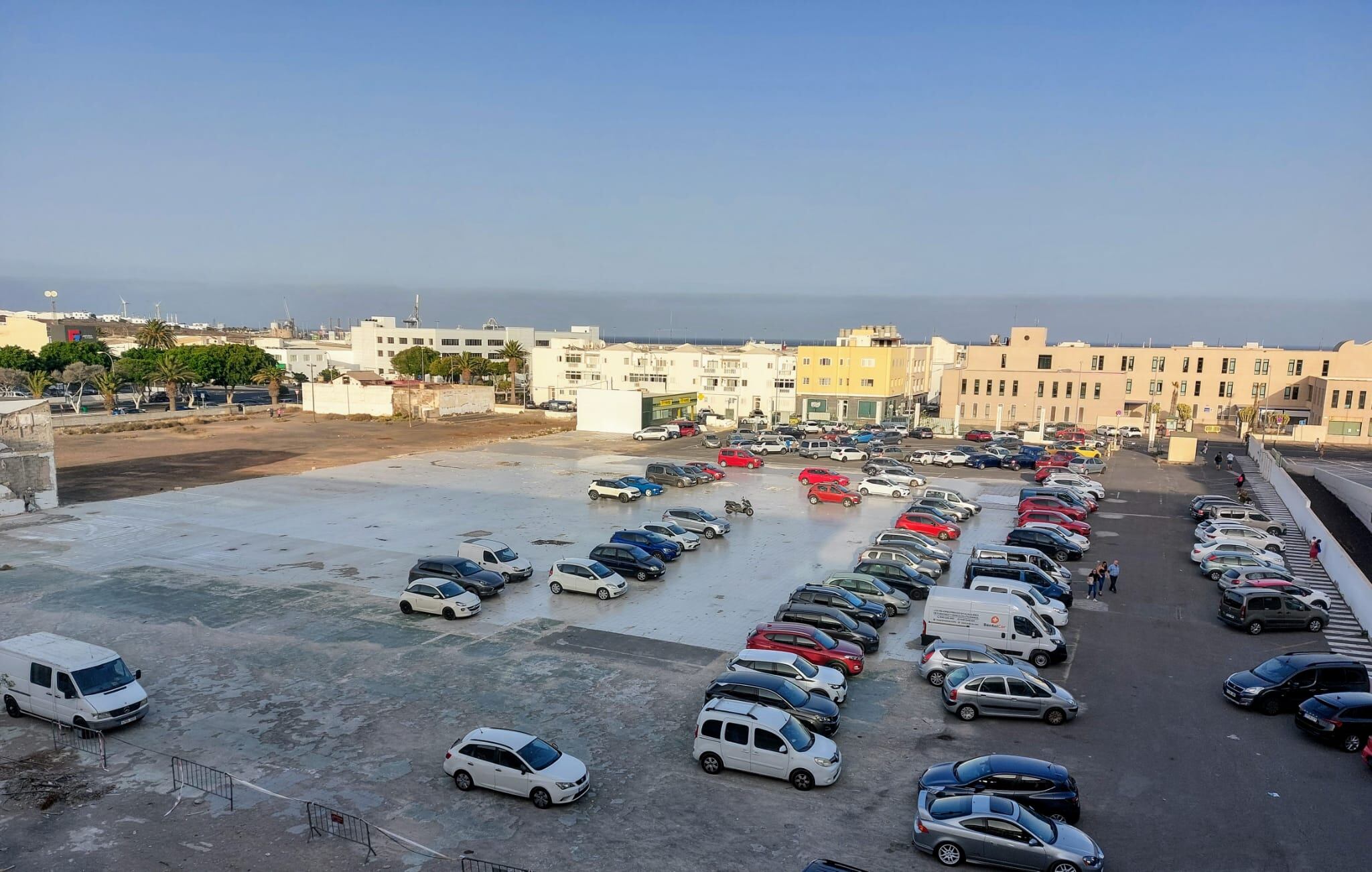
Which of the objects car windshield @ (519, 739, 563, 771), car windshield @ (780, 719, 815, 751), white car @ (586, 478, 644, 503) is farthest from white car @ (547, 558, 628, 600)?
white car @ (586, 478, 644, 503)

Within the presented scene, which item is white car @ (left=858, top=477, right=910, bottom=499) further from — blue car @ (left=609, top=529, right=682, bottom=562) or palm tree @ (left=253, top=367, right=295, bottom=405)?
palm tree @ (left=253, top=367, right=295, bottom=405)

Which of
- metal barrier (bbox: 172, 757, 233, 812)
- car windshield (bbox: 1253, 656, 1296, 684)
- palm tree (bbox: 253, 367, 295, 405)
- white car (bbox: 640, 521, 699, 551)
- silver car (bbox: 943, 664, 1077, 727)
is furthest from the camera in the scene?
palm tree (bbox: 253, 367, 295, 405)

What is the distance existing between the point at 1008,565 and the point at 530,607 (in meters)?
15.6

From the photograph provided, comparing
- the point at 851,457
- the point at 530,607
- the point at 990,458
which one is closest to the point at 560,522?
the point at 530,607

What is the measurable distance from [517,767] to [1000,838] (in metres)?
8.01

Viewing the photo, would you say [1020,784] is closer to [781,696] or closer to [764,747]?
[764,747]

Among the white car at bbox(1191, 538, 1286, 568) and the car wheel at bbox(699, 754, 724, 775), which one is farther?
the white car at bbox(1191, 538, 1286, 568)

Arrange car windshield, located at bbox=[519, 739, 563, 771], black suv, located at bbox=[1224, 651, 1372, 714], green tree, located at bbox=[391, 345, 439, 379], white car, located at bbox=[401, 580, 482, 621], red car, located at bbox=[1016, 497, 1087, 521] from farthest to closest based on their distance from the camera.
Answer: green tree, located at bbox=[391, 345, 439, 379] → red car, located at bbox=[1016, 497, 1087, 521] → white car, located at bbox=[401, 580, 482, 621] → black suv, located at bbox=[1224, 651, 1372, 714] → car windshield, located at bbox=[519, 739, 563, 771]

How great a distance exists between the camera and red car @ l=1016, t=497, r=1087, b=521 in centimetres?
3772

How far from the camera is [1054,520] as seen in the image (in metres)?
35.7

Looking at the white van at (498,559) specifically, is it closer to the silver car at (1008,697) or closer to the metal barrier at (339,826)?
the metal barrier at (339,826)

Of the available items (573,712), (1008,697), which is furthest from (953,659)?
(573,712)

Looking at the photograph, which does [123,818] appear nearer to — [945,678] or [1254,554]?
[945,678]

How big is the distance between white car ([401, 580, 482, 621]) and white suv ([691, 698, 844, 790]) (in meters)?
10.7
